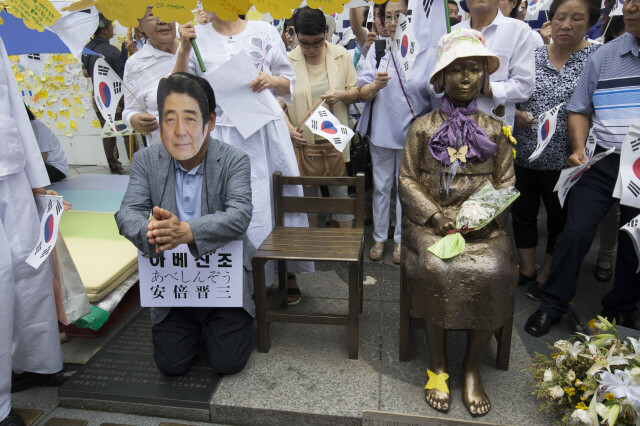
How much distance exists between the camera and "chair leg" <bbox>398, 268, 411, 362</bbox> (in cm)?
279

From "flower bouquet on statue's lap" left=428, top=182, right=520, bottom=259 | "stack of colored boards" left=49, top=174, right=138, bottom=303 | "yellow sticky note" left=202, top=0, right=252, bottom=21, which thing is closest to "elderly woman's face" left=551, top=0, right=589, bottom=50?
"flower bouquet on statue's lap" left=428, top=182, right=520, bottom=259

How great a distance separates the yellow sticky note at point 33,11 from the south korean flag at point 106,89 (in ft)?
4.45

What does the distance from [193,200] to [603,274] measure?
3.53m

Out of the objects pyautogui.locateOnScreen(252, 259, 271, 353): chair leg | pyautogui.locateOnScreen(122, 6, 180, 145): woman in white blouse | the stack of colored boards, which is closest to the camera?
pyautogui.locateOnScreen(252, 259, 271, 353): chair leg

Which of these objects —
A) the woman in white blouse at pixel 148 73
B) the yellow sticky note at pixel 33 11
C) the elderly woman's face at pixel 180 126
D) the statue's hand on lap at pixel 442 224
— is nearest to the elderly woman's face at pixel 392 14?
the woman in white blouse at pixel 148 73

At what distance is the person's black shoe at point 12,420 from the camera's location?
246 cm

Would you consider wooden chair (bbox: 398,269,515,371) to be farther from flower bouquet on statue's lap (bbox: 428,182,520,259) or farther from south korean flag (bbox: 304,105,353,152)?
south korean flag (bbox: 304,105,353,152)

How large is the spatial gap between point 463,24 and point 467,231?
178 cm

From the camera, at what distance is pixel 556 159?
11.2 ft

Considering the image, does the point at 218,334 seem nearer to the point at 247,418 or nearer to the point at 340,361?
the point at 247,418

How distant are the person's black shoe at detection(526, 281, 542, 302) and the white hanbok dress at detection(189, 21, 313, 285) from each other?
1.76 metres

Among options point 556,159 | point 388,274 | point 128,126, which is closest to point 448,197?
point 556,159

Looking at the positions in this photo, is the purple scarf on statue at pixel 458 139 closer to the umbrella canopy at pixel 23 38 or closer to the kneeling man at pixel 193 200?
the kneeling man at pixel 193 200

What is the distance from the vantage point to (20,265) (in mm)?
2539
